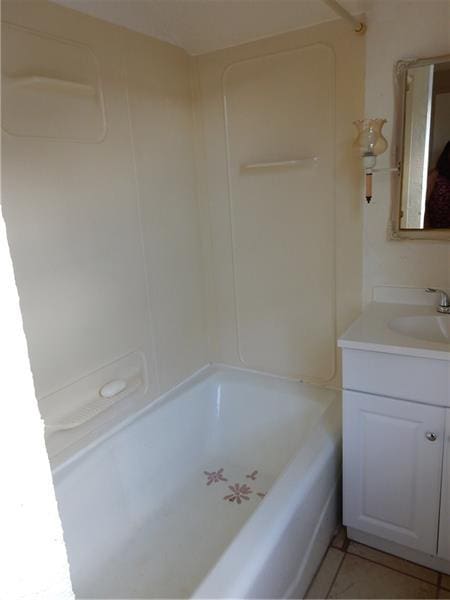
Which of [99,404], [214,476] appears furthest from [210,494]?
[99,404]

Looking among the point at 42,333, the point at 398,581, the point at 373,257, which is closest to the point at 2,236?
the point at 42,333

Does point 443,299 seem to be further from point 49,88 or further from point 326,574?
point 49,88

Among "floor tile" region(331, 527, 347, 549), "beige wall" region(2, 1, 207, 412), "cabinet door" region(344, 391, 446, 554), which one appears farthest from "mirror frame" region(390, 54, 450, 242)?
"floor tile" region(331, 527, 347, 549)

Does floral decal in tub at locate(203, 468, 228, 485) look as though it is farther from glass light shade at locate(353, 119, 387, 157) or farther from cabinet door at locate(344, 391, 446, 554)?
glass light shade at locate(353, 119, 387, 157)

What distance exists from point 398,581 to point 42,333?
1602 mm

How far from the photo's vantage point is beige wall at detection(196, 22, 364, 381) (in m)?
1.86

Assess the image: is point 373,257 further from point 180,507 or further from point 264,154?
point 180,507

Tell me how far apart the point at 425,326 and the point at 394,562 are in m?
0.94

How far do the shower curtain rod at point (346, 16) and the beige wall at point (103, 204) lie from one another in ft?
2.64

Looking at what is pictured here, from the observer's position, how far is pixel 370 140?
1676mm

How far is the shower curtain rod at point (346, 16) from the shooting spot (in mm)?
1480

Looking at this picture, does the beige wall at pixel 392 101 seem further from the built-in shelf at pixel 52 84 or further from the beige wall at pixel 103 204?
the built-in shelf at pixel 52 84

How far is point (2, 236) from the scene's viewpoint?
0.39 metres

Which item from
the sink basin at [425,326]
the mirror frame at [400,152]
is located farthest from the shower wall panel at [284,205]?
the sink basin at [425,326]
